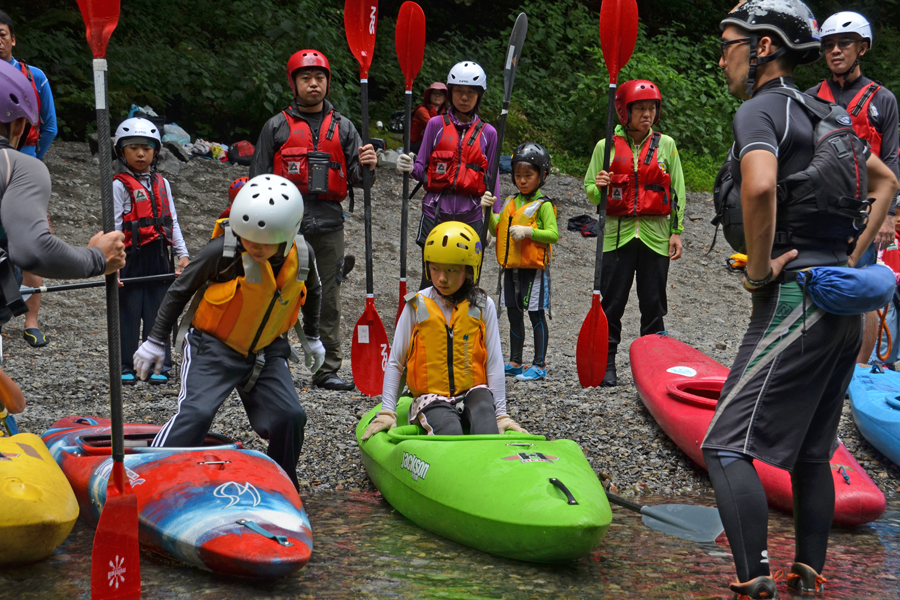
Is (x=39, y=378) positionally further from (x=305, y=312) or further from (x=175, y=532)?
(x=175, y=532)

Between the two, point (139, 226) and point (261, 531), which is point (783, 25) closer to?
point (261, 531)

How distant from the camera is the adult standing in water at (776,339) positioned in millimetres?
2289

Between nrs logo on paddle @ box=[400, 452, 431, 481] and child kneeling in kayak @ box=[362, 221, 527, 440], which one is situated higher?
child kneeling in kayak @ box=[362, 221, 527, 440]

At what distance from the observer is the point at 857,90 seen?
4.61 meters

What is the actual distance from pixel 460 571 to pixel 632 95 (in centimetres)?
349

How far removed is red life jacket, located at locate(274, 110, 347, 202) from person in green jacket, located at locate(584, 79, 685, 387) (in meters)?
1.67

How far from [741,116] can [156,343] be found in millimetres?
2312

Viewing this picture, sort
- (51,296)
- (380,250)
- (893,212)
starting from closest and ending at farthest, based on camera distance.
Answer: (893,212) < (51,296) < (380,250)

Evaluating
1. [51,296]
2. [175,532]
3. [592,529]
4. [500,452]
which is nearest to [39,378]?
[51,296]

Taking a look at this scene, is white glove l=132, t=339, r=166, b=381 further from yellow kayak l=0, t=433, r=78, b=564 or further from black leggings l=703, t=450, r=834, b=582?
black leggings l=703, t=450, r=834, b=582

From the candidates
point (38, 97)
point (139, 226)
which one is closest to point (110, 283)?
point (139, 226)

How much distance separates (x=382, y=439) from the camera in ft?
11.9

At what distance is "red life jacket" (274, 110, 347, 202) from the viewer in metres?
4.98

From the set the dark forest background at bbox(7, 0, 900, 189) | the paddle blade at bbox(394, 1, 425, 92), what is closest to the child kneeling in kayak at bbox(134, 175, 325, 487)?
the paddle blade at bbox(394, 1, 425, 92)
